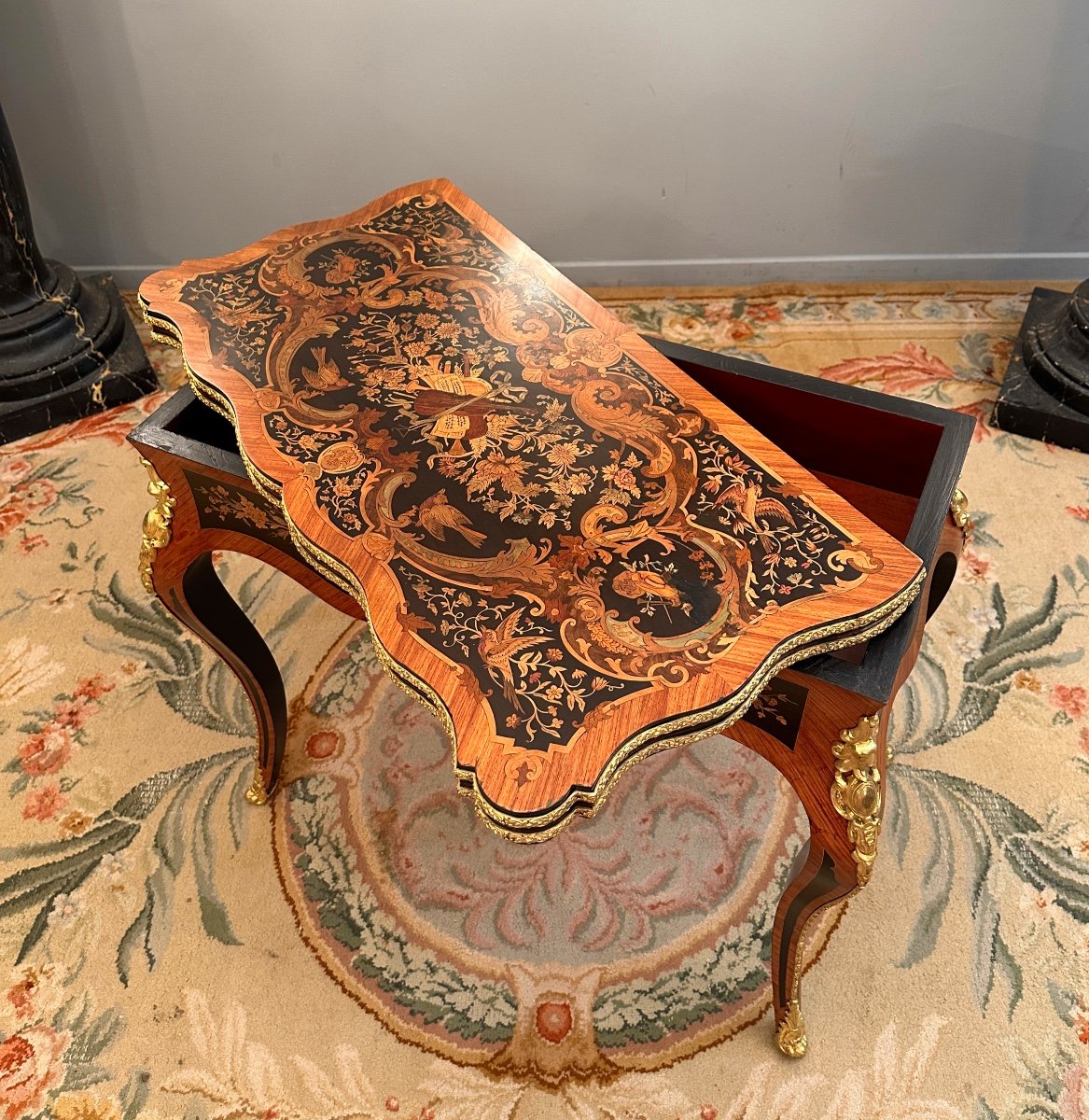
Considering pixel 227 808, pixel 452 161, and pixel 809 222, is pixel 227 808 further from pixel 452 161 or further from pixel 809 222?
pixel 809 222

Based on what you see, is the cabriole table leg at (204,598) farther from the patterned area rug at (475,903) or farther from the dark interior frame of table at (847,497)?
the patterned area rug at (475,903)

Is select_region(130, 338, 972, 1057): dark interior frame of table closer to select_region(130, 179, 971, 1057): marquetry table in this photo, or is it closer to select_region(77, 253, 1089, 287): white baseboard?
select_region(130, 179, 971, 1057): marquetry table

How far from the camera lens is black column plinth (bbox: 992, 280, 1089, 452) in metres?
2.07

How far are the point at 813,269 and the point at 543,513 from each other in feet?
5.57

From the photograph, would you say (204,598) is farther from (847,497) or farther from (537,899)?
(847,497)

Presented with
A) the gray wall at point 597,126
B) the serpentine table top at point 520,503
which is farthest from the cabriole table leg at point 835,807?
the gray wall at point 597,126

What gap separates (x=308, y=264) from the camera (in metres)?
1.39

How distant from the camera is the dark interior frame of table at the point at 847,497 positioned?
3.30 feet

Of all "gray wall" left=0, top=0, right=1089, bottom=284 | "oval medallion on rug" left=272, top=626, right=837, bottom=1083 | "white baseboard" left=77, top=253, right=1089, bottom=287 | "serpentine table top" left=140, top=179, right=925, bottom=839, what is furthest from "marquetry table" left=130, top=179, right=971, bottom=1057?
"white baseboard" left=77, top=253, right=1089, bottom=287

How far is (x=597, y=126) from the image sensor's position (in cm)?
224

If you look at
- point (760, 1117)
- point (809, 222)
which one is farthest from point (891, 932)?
point (809, 222)

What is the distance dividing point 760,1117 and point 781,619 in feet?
2.37

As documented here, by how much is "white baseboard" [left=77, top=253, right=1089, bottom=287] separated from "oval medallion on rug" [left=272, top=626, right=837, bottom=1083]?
131cm

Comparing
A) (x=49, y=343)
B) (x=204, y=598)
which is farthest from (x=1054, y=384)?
(x=49, y=343)
